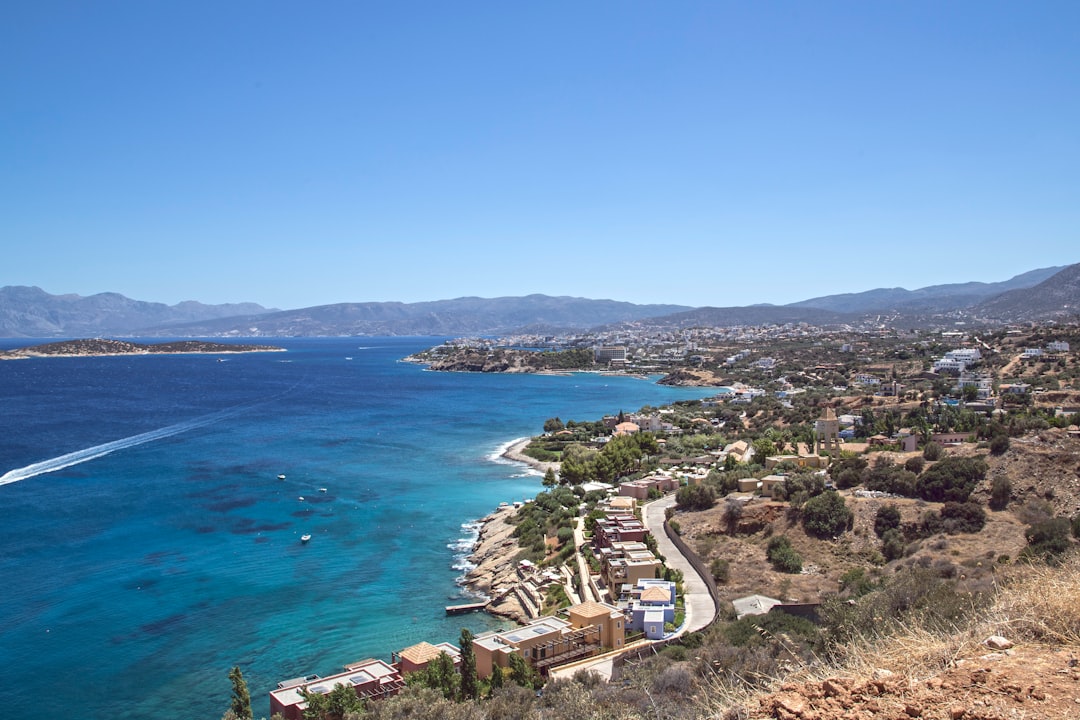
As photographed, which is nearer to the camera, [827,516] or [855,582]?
[855,582]

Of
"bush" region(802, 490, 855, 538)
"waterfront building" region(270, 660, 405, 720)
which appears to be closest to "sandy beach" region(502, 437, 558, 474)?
"bush" region(802, 490, 855, 538)

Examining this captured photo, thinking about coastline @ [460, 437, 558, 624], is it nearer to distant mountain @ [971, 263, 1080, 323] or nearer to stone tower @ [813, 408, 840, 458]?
stone tower @ [813, 408, 840, 458]

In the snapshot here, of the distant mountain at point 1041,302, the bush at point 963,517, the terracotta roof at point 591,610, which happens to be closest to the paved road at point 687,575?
the terracotta roof at point 591,610

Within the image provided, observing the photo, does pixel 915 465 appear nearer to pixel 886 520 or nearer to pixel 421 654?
pixel 886 520

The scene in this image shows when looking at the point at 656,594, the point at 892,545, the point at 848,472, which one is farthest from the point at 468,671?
the point at 848,472

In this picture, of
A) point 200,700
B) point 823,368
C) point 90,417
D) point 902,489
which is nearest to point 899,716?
point 200,700

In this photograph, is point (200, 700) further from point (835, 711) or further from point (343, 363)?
point (343, 363)
